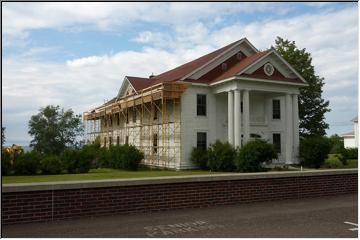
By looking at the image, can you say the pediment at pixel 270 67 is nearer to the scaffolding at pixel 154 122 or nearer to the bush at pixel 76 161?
the scaffolding at pixel 154 122

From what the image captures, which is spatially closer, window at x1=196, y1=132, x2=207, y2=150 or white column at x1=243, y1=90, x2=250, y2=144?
white column at x1=243, y1=90, x2=250, y2=144

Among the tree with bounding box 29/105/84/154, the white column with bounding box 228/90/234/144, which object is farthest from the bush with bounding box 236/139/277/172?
the tree with bounding box 29/105/84/154

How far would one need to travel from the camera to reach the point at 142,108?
33844 millimetres

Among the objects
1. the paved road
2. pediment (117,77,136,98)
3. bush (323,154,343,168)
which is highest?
pediment (117,77,136,98)

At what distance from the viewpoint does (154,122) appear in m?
32.3

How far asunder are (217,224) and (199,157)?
67.4ft

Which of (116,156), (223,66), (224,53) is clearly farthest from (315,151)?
(116,156)

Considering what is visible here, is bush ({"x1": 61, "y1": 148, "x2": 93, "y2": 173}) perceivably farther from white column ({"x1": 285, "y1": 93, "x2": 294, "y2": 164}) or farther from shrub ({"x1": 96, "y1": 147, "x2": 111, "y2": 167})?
white column ({"x1": 285, "y1": 93, "x2": 294, "y2": 164})

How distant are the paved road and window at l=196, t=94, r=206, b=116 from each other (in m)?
20.2

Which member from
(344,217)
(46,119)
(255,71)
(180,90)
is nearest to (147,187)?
(344,217)

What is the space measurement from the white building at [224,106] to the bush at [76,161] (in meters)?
6.36

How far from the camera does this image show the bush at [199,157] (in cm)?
2788

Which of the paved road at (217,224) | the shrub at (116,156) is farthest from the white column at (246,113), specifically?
the paved road at (217,224)

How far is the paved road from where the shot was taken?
22.5 feet
